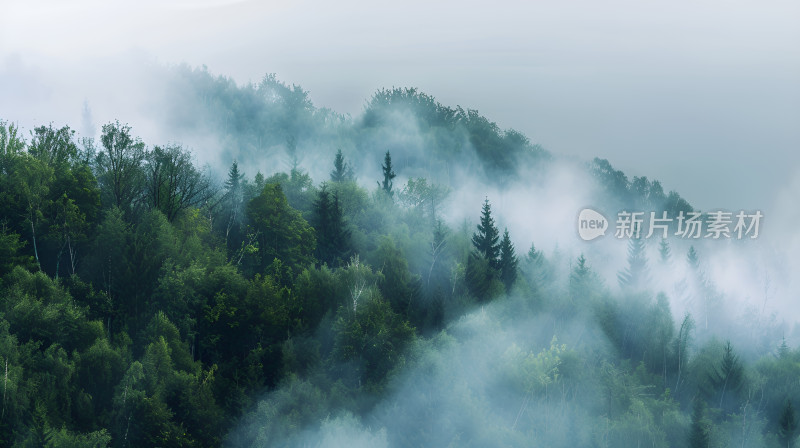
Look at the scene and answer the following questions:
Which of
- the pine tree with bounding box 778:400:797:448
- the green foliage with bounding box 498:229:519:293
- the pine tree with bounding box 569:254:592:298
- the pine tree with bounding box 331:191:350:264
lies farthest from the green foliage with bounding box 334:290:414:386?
the pine tree with bounding box 778:400:797:448

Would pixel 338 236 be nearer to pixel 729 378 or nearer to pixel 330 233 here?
pixel 330 233

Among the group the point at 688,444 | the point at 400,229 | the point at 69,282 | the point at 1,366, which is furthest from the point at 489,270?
the point at 1,366

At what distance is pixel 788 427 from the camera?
322ft

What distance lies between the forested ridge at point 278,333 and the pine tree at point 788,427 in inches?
10.2

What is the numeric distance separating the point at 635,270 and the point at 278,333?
240 feet

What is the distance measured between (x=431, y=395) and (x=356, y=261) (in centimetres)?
1619

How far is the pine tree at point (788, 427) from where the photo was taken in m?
97.6

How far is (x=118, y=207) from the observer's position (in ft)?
251

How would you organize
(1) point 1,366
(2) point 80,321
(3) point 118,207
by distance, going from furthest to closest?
1. (3) point 118,207
2. (2) point 80,321
3. (1) point 1,366

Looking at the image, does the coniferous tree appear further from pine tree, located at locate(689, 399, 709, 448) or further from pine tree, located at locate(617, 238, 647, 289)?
pine tree, located at locate(617, 238, 647, 289)

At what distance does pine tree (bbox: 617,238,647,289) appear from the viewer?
129500 mm

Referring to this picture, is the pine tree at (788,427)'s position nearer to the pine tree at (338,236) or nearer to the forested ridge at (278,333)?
the forested ridge at (278,333)

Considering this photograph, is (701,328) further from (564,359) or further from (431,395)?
(431,395)

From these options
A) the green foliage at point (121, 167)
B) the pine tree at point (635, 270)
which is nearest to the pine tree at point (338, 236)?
the green foliage at point (121, 167)
